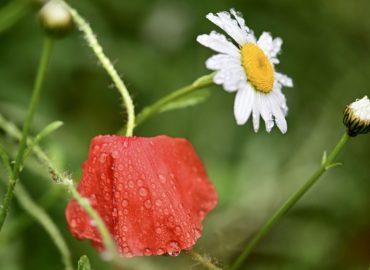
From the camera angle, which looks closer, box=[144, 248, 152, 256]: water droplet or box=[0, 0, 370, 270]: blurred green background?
box=[144, 248, 152, 256]: water droplet

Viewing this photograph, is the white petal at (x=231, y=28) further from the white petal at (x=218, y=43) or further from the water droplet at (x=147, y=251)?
the water droplet at (x=147, y=251)

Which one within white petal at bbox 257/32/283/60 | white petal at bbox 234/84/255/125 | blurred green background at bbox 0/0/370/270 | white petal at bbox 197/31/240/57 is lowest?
blurred green background at bbox 0/0/370/270

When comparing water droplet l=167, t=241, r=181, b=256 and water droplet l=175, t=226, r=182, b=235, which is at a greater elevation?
water droplet l=175, t=226, r=182, b=235

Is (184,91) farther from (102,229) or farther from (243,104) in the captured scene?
(102,229)

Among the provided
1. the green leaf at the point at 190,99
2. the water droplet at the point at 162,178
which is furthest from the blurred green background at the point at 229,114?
the water droplet at the point at 162,178

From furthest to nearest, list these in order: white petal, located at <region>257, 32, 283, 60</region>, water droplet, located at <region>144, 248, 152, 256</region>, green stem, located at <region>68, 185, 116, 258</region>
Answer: white petal, located at <region>257, 32, 283, 60</region>, water droplet, located at <region>144, 248, 152, 256</region>, green stem, located at <region>68, 185, 116, 258</region>

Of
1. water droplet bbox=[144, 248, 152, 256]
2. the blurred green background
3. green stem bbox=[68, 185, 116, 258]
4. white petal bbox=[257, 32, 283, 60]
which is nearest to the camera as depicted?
green stem bbox=[68, 185, 116, 258]

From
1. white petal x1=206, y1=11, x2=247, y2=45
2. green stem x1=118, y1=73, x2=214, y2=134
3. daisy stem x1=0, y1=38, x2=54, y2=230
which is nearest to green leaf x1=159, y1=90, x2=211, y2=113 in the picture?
green stem x1=118, y1=73, x2=214, y2=134

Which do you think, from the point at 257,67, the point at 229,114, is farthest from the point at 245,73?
the point at 229,114

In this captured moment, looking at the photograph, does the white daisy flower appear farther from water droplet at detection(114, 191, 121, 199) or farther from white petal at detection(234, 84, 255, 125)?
water droplet at detection(114, 191, 121, 199)
